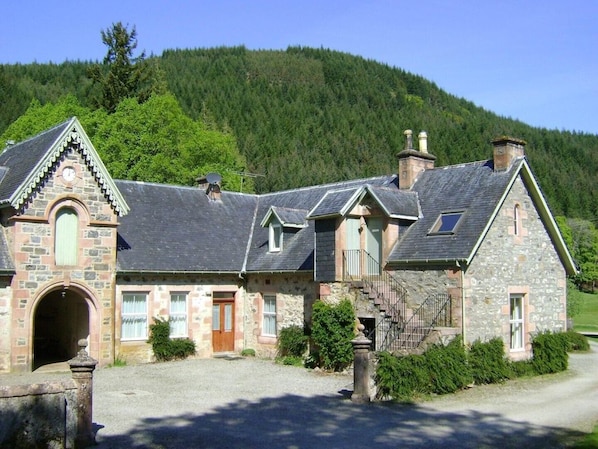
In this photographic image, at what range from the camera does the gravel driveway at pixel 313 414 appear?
487 inches

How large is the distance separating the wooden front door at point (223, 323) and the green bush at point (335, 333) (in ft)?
19.2

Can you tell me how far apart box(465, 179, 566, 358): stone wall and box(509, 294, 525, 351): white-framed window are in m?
0.16

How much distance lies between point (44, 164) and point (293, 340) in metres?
10.2

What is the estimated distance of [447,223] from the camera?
21453 millimetres

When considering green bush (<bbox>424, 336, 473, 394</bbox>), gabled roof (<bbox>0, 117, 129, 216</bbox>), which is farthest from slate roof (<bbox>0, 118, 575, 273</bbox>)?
green bush (<bbox>424, 336, 473, 394</bbox>)

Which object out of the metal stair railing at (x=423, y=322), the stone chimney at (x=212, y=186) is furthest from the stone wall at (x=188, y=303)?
the metal stair railing at (x=423, y=322)

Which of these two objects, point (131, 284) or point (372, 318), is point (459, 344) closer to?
point (372, 318)

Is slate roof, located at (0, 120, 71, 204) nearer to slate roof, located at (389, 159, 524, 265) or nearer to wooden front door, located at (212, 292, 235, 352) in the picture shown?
wooden front door, located at (212, 292, 235, 352)

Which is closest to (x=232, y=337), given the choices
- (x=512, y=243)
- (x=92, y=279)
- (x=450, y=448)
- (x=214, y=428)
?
(x=92, y=279)

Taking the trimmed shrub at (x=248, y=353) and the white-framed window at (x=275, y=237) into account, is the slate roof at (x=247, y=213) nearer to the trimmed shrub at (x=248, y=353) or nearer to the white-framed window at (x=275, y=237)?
→ the white-framed window at (x=275, y=237)

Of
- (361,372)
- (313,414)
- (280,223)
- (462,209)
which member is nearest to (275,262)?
(280,223)

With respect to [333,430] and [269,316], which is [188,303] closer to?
[269,316]

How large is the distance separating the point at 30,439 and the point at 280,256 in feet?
51.2

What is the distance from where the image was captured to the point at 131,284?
23.5 meters
